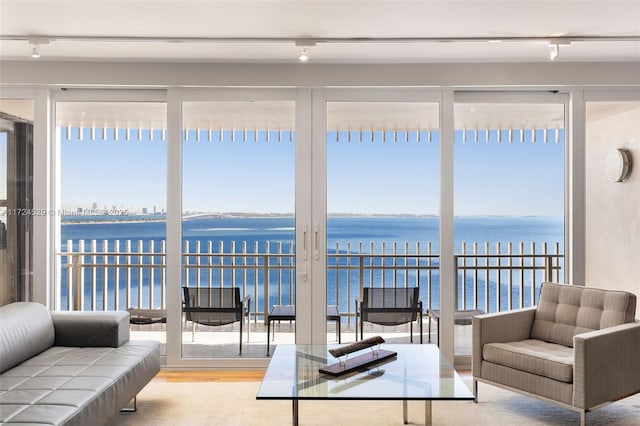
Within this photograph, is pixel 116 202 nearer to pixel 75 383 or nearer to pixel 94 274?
pixel 94 274

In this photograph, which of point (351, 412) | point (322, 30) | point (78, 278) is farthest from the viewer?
point (78, 278)

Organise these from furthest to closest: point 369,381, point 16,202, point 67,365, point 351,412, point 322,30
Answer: point 16,202, point 322,30, point 351,412, point 67,365, point 369,381

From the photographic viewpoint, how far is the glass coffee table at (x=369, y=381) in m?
2.52

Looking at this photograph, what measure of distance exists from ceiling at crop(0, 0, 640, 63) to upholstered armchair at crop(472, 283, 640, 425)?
1.78 metres

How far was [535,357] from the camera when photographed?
3109 mm

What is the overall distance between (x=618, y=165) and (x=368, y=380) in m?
3.03

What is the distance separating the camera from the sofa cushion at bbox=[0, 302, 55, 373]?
2.84 metres

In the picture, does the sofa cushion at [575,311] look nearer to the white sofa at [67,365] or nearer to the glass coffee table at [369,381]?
the glass coffee table at [369,381]

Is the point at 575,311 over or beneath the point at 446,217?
beneath

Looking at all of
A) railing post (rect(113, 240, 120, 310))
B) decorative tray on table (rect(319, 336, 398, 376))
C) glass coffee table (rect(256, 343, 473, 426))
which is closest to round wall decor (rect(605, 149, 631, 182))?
glass coffee table (rect(256, 343, 473, 426))

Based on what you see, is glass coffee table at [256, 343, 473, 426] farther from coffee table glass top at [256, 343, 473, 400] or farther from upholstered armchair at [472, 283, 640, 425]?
upholstered armchair at [472, 283, 640, 425]

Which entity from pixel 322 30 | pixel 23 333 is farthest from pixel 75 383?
pixel 322 30

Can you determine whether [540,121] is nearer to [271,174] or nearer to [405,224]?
[405,224]

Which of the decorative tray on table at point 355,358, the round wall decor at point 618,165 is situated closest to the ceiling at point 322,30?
the round wall decor at point 618,165
